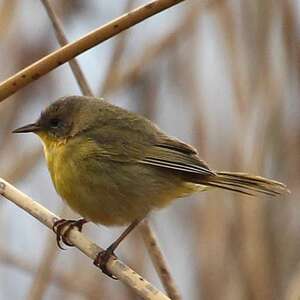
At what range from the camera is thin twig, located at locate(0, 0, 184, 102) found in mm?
1239

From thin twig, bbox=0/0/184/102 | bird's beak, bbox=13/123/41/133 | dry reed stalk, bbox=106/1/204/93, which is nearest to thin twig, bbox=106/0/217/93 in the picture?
dry reed stalk, bbox=106/1/204/93

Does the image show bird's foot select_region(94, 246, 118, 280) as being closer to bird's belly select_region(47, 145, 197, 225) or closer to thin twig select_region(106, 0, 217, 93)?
bird's belly select_region(47, 145, 197, 225)

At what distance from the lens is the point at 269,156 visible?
6.60ft

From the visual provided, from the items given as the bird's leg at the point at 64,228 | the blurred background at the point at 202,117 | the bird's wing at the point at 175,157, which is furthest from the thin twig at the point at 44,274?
the bird's wing at the point at 175,157

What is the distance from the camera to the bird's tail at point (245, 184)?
1676 mm

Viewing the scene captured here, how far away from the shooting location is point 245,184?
5.59ft

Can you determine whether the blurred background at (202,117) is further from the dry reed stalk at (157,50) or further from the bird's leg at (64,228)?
the bird's leg at (64,228)

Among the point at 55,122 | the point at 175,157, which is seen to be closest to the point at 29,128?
the point at 55,122

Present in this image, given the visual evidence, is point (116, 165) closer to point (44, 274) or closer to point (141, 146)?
point (141, 146)

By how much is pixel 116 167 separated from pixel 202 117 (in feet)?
1.47

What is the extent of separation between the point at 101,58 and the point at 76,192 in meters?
0.82

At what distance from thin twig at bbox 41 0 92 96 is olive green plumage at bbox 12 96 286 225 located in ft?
0.19

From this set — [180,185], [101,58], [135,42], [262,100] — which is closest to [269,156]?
[262,100]

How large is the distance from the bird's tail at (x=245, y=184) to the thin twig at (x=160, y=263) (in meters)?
0.18
